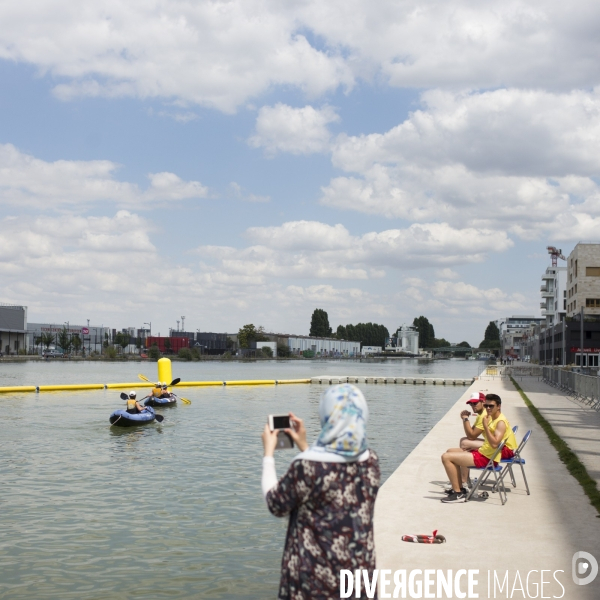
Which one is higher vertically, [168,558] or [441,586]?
[441,586]

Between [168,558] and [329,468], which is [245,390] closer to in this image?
[168,558]

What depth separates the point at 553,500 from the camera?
1106 centimetres

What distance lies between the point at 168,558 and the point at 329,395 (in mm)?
6847

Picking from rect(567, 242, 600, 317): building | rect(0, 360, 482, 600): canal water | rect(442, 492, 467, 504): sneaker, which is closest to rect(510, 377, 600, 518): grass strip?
rect(442, 492, 467, 504): sneaker

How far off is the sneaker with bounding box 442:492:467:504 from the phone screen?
6.82 m

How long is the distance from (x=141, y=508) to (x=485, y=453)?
612cm

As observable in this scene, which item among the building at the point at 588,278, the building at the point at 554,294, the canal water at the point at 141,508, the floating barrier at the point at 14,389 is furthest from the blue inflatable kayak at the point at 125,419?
the building at the point at 554,294

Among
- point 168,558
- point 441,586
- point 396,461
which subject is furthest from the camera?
point 396,461

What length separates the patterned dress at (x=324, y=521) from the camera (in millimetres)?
4105

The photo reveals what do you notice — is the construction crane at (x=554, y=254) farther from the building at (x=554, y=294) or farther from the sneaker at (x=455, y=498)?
the sneaker at (x=455, y=498)

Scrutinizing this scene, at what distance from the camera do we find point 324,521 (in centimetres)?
416

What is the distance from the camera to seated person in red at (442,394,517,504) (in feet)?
35.8

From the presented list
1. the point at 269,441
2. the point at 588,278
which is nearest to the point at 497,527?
the point at 269,441

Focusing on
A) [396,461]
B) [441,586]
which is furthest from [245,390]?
[441,586]
